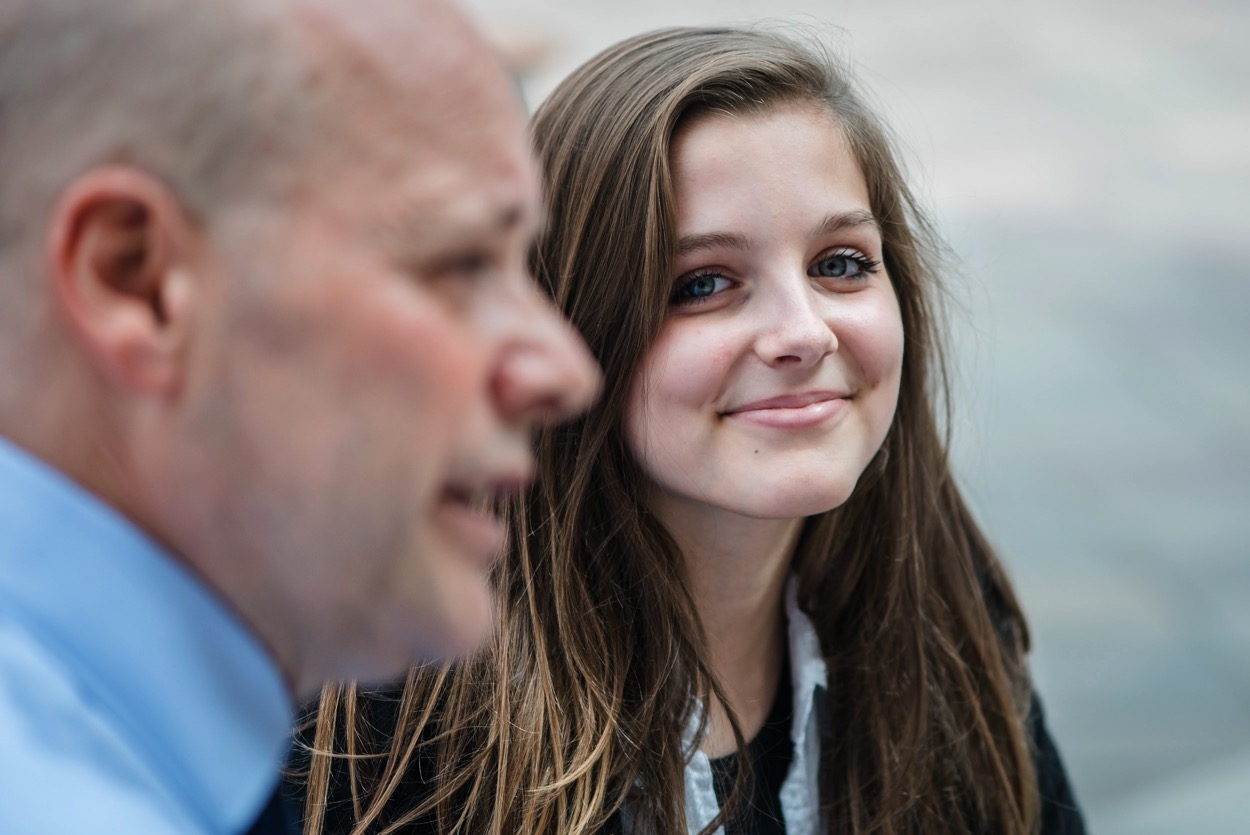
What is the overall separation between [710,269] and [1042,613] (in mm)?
3435

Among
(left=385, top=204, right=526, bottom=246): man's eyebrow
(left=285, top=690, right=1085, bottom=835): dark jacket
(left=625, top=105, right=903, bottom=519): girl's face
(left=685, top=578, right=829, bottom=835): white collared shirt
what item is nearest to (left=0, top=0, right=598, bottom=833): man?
(left=385, top=204, right=526, bottom=246): man's eyebrow

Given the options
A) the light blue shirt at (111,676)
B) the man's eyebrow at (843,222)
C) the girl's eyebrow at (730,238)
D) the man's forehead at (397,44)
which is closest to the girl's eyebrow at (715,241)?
the girl's eyebrow at (730,238)

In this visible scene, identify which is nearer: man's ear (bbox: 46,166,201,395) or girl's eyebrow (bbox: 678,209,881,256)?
man's ear (bbox: 46,166,201,395)

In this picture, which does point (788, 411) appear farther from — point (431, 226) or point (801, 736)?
point (431, 226)

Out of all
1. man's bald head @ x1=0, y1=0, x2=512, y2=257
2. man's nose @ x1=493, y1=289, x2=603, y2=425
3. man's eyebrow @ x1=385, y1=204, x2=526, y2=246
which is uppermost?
man's bald head @ x1=0, y1=0, x2=512, y2=257

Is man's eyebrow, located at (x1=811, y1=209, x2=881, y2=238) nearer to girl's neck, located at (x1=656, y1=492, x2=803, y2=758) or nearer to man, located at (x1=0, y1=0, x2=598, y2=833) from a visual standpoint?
girl's neck, located at (x1=656, y1=492, x2=803, y2=758)

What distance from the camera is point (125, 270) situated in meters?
0.63

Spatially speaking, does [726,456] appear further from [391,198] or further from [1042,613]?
[1042,613]

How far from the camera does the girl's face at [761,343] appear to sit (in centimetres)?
170

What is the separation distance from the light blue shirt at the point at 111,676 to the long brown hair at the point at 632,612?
1095 mm

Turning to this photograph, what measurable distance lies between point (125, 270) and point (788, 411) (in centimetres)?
116

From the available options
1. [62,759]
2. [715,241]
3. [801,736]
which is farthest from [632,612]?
[62,759]

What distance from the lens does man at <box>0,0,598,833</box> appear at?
24.6 inches

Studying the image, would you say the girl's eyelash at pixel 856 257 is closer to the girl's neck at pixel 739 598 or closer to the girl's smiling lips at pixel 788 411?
the girl's smiling lips at pixel 788 411
